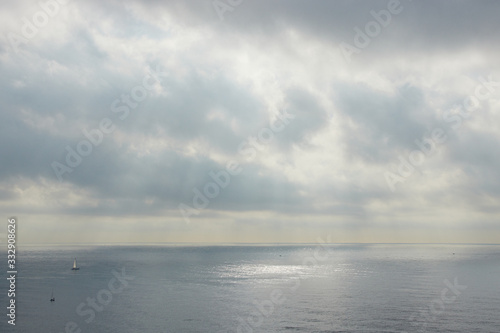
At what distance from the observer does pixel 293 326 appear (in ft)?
278

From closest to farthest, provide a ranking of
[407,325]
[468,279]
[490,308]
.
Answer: [407,325] → [490,308] → [468,279]

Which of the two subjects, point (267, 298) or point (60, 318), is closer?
point (60, 318)

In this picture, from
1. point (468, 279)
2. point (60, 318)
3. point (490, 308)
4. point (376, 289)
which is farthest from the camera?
point (468, 279)

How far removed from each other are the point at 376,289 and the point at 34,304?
352ft

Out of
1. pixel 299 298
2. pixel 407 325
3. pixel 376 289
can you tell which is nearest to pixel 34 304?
pixel 299 298

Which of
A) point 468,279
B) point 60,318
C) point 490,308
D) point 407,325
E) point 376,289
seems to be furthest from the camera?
point 468,279

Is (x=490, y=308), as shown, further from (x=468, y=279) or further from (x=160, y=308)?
(x=160, y=308)

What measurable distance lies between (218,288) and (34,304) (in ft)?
194

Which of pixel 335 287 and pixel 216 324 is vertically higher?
pixel 335 287

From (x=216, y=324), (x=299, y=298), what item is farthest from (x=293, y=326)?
(x=299, y=298)

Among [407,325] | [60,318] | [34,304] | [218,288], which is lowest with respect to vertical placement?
[407,325]

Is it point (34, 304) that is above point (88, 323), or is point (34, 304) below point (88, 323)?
above

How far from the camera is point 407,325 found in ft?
277

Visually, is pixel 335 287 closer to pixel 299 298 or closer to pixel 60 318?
pixel 299 298
